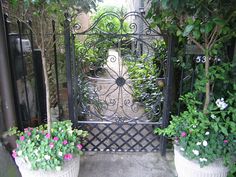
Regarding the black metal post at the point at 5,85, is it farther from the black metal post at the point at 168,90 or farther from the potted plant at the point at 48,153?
the black metal post at the point at 168,90

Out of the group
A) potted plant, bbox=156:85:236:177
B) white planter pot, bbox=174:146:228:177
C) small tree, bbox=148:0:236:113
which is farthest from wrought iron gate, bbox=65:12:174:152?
white planter pot, bbox=174:146:228:177

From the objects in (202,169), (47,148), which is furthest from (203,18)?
(47,148)

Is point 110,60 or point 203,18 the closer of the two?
point 203,18

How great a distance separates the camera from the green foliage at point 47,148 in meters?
1.55

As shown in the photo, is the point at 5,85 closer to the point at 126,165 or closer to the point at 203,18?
the point at 126,165

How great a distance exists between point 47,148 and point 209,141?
4.01 ft

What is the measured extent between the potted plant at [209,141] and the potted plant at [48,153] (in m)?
0.86

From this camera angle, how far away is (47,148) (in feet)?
5.15

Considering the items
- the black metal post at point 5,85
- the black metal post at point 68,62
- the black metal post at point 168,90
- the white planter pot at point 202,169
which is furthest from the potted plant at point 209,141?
the black metal post at point 5,85

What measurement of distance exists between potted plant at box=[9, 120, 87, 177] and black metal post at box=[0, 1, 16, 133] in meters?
0.24

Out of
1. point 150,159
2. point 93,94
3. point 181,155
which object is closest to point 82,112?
point 93,94

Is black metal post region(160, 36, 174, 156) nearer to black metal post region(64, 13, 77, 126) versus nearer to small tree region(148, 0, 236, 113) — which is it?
small tree region(148, 0, 236, 113)

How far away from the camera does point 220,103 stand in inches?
65.0

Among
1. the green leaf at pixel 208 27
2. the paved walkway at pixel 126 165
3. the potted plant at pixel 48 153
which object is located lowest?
the paved walkway at pixel 126 165
